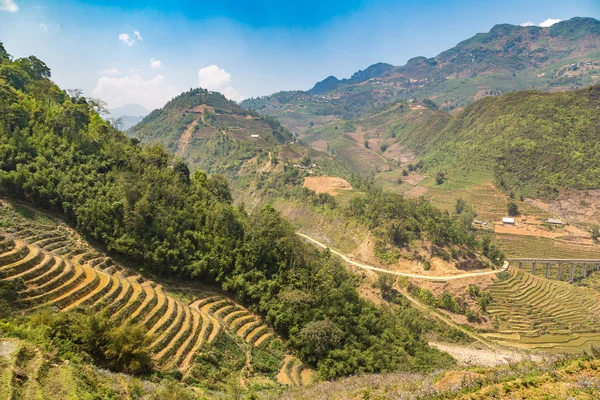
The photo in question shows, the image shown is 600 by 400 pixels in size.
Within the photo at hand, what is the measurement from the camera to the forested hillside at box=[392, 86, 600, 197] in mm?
94812

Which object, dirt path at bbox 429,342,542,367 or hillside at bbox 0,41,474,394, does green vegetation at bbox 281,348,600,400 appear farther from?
dirt path at bbox 429,342,542,367

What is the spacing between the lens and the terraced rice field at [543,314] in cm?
4550

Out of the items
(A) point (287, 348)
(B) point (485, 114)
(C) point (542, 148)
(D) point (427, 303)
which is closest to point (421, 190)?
(C) point (542, 148)

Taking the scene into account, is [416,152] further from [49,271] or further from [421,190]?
[49,271]

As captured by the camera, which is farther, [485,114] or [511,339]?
[485,114]

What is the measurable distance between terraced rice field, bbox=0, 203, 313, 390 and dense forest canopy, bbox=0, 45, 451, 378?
1.90 meters

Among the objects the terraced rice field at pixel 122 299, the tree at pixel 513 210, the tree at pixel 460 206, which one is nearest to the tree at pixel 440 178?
the tree at pixel 460 206

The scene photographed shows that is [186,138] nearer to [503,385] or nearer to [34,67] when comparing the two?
[34,67]

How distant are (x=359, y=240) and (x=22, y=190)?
49.8 metres

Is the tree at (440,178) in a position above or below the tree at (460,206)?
above

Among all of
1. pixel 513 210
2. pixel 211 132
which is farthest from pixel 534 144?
pixel 211 132

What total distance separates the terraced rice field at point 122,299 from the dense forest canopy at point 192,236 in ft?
6.24

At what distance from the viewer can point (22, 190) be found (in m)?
31.0

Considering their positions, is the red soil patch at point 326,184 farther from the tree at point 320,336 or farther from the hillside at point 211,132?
the tree at point 320,336
